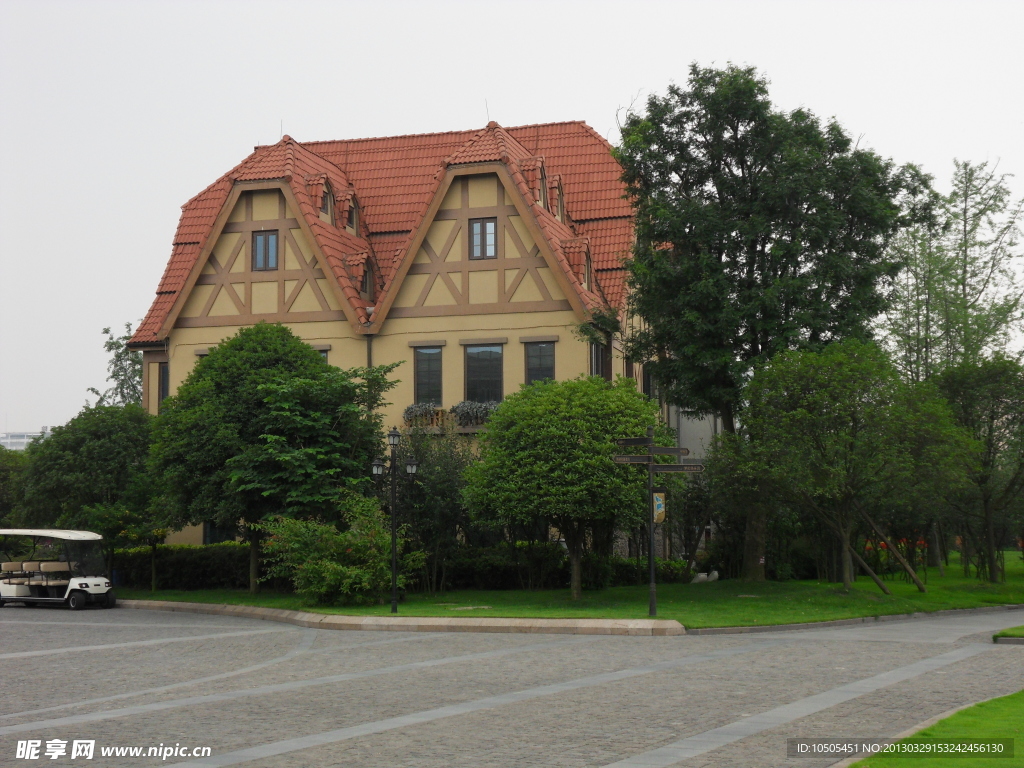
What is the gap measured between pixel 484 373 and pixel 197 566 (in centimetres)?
1174

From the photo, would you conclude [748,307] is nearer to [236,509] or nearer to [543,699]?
[236,509]

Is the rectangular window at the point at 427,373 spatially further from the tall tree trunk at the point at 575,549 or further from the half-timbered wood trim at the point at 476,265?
the tall tree trunk at the point at 575,549

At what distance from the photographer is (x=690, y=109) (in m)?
33.4

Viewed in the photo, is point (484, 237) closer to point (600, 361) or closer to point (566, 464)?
point (600, 361)

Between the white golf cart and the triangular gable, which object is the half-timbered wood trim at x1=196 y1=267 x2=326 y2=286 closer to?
the triangular gable

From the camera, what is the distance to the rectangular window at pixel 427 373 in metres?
37.6

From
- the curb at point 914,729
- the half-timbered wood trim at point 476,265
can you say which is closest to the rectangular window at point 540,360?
the half-timbered wood trim at point 476,265

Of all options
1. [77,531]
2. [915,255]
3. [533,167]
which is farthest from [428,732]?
[915,255]

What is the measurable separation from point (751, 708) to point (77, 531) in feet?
88.1

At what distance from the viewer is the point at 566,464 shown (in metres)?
28.2

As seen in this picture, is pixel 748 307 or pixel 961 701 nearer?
pixel 961 701

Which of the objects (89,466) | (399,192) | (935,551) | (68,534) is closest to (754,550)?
(935,551)

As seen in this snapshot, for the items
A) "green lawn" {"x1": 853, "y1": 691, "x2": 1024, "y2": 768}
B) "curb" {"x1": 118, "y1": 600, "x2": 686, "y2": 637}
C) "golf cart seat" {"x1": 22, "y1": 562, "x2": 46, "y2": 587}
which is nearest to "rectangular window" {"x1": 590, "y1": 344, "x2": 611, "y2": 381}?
"curb" {"x1": 118, "y1": 600, "x2": 686, "y2": 637}

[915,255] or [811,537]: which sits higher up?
[915,255]
